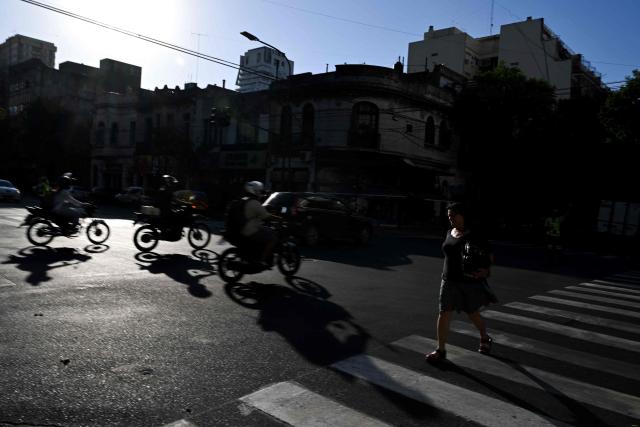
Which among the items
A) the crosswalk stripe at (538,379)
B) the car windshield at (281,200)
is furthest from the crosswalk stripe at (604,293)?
the car windshield at (281,200)

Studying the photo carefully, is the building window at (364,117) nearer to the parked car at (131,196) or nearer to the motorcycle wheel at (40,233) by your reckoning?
the parked car at (131,196)

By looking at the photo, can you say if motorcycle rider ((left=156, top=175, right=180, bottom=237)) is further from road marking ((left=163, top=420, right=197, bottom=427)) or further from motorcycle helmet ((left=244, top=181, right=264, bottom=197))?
road marking ((left=163, top=420, right=197, bottom=427))

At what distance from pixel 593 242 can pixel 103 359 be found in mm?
28160

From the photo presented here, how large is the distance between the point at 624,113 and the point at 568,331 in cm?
2539

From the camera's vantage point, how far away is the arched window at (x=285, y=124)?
104ft

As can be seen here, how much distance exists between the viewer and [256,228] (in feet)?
26.5

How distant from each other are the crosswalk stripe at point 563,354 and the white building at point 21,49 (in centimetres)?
10617

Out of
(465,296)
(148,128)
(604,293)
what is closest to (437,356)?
(465,296)

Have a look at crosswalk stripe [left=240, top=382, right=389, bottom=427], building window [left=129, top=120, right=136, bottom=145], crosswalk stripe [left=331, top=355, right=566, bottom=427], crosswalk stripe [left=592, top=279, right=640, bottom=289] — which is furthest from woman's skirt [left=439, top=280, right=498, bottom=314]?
building window [left=129, top=120, right=136, bottom=145]

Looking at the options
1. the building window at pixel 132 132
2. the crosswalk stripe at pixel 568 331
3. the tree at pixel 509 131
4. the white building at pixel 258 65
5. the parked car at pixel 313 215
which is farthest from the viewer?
the white building at pixel 258 65

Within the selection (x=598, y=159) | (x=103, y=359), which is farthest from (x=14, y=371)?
(x=598, y=159)

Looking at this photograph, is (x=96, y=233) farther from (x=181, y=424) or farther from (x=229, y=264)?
(x=181, y=424)

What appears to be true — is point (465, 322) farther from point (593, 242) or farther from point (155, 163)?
point (155, 163)

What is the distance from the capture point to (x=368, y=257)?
530 inches
